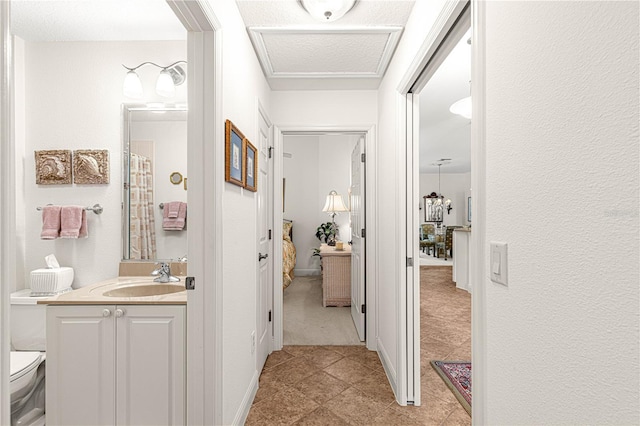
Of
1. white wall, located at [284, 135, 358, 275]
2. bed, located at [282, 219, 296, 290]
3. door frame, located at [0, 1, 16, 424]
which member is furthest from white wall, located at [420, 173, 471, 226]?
door frame, located at [0, 1, 16, 424]

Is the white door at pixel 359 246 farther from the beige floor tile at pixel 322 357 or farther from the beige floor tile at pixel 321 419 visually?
the beige floor tile at pixel 321 419

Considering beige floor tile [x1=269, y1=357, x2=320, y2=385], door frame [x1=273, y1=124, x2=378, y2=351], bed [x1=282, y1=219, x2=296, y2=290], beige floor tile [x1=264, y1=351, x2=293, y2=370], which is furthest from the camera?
bed [x1=282, y1=219, x2=296, y2=290]

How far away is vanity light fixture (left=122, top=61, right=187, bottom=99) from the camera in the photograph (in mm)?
2154

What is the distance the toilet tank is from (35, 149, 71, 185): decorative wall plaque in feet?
2.64

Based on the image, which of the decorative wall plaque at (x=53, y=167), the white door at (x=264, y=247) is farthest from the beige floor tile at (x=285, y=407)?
the decorative wall plaque at (x=53, y=167)

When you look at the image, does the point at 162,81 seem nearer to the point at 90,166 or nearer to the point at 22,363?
the point at 90,166

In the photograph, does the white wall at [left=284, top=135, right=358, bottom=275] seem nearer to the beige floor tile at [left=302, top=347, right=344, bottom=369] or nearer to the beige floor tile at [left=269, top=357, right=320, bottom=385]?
the beige floor tile at [left=302, top=347, right=344, bottom=369]

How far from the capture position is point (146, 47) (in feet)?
7.58

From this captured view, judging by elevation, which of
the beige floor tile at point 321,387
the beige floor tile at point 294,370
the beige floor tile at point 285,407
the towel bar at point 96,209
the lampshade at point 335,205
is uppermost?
the lampshade at point 335,205

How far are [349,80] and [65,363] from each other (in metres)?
2.73

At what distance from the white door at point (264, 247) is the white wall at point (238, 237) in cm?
21

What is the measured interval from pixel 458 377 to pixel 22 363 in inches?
109

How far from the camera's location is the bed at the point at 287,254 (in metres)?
4.97

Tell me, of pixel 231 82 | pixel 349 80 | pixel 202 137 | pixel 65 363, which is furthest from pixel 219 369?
pixel 349 80
